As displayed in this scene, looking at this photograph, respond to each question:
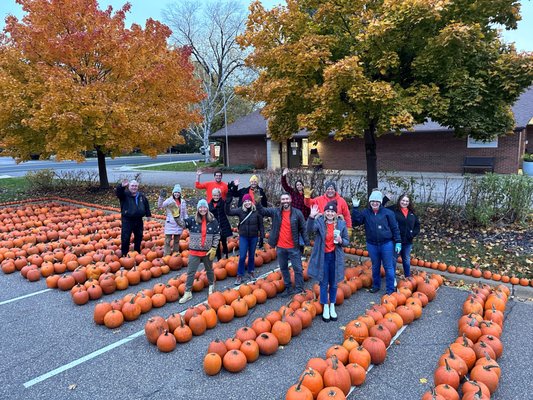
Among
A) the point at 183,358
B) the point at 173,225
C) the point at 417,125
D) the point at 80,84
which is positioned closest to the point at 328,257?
the point at 183,358

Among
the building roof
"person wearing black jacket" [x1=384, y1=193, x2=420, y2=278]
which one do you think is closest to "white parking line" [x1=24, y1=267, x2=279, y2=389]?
"person wearing black jacket" [x1=384, y1=193, x2=420, y2=278]

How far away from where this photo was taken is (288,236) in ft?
18.4

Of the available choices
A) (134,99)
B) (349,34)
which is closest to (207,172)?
(134,99)

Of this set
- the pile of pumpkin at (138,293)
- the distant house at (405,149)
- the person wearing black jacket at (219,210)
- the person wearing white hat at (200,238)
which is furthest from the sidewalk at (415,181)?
the person wearing white hat at (200,238)

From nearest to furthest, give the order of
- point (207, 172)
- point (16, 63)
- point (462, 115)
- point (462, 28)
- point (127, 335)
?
point (127, 335) → point (462, 28) → point (462, 115) → point (16, 63) → point (207, 172)

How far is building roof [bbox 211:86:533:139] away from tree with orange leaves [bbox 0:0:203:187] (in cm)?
754

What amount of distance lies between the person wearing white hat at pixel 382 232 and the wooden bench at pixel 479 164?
17.2 meters

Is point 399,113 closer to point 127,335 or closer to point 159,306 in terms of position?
point 159,306

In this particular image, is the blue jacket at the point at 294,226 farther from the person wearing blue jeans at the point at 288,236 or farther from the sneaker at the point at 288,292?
the sneaker at the point at 288,292

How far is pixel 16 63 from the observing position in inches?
500

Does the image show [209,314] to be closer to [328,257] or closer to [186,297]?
[186,297]

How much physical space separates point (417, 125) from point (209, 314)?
19.9 meters

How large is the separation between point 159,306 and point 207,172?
75.9 ft

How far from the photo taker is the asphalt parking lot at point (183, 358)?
3.62 metres
